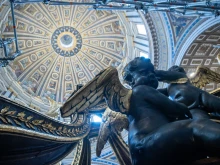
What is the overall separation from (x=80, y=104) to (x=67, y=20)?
22.0m

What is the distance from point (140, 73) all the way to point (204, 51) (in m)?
10.8

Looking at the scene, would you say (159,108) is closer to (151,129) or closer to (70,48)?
(151,129)

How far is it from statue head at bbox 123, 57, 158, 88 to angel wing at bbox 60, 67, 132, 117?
0.22 metres

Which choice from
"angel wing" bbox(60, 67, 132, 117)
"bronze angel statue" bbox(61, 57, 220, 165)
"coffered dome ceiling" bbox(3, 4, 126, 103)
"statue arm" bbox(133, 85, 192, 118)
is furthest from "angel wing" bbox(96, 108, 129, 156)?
"coffered dome ceiling" bbox(3, 4, 126, 103)

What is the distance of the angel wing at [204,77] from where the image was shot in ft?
10.9

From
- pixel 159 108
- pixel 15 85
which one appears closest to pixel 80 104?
pixel 159 108

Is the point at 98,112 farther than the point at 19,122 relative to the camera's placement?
Yes

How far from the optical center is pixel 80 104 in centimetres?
211

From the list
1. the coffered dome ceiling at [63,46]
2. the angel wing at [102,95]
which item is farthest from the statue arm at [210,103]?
the coffered dome ceiling at [63,46]

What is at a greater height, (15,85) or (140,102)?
(140,102)

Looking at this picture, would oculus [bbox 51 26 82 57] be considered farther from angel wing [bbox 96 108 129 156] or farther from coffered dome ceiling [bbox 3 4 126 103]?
angel wing [bbox 96 108 129 156]

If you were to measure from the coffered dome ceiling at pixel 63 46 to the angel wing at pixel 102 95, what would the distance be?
18950mm

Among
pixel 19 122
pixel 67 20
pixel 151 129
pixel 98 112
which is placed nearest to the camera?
pixel 19 122

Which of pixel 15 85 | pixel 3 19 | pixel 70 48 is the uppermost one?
pixel 3 19
